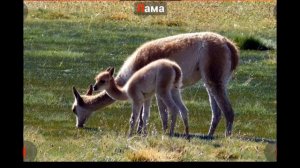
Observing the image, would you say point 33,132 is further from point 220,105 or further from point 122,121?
point 220,105

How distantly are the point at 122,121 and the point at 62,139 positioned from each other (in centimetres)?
154

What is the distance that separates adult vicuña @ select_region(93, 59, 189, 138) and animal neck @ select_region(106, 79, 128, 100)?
78 millimetres

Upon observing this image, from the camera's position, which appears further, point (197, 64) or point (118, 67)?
point (118, 67)

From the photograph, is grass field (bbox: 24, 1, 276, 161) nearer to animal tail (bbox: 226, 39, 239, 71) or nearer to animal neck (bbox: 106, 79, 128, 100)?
animal neck (bbox: 106, 79, 128, 100)

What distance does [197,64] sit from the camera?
506 inches

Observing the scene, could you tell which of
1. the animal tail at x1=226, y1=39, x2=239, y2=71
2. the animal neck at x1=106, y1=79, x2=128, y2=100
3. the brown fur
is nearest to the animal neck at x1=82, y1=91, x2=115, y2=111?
the animal neck at x1=106, y1=79, x2=128, y2=100

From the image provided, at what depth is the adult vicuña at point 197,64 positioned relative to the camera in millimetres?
12625

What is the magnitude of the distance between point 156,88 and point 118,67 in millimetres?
4313

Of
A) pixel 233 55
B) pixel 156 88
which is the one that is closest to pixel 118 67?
pixel 233 55

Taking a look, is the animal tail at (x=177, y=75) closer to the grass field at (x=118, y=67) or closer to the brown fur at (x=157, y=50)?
the grass field at (x=118, y=67)

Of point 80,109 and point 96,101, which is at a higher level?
point 96,101

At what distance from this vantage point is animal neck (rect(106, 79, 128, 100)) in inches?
489

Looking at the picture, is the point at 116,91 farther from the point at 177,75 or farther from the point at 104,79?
the point at 177,75

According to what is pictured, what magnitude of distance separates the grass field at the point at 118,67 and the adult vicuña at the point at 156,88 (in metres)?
0.34
